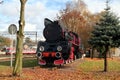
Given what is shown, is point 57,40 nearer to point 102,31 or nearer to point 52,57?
point 52,57

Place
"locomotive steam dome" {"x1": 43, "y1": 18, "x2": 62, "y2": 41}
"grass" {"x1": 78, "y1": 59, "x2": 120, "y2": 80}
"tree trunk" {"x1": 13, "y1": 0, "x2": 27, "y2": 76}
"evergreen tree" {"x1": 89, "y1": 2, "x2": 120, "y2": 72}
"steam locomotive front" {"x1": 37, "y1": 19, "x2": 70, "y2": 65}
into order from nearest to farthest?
"tree trunk" {"x1": 13, "y1": 0, "x2": 27, "y2": 76} → "grass" {"x1": 78, "y1": 59, "x2": 120, "y2": 80} → "evergreen tree" {"x1": 89, "y1": 2, "x2": 120, "y2": 72} → "steam locomotive front" {"x1": 37, "y1": 19, "x2": 70, "y2": 65} → "locomotive steam dome" {"x1": 43, "y1": 18, "x2": 62, "y2": 41}

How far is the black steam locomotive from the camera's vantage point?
27531 mm

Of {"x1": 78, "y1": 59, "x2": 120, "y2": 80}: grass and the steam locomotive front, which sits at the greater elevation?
the steam locomotive front

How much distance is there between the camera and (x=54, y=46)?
1110 inches

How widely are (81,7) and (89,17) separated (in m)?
3.40

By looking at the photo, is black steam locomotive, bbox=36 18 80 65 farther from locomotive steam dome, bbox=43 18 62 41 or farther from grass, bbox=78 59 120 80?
grass, bbox=78 59 120 80

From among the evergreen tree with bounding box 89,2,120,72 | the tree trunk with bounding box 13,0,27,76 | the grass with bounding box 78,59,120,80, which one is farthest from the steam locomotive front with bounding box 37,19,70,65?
the tree trunk with bounding box 13,0,27,76

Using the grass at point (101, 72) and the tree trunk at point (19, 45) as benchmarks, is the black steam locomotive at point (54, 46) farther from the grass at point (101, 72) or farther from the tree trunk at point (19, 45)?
the tree trunk at point (19, 45)

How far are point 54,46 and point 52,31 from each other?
179 cm

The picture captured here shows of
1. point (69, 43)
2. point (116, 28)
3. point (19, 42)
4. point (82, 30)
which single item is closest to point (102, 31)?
point (116, 28)

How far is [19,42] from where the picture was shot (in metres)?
16.9

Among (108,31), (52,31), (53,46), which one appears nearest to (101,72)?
(108,31)

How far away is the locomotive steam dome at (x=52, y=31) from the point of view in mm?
28875

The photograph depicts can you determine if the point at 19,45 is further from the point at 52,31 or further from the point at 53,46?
the point at 52,31
